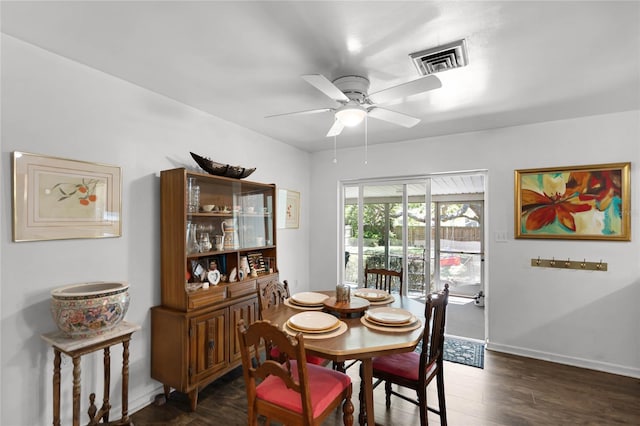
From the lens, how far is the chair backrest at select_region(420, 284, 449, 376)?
1799 mm

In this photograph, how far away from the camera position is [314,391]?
1.64 meters

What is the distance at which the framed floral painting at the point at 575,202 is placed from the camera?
9.62ft

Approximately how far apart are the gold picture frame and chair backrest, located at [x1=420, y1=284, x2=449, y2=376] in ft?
7.40

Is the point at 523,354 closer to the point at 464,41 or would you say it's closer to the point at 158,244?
the point at 464,41

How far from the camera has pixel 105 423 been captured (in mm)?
1985

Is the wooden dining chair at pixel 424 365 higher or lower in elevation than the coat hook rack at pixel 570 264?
lower

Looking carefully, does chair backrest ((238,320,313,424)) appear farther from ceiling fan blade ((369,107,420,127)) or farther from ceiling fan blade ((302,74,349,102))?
ceiling fan blade ((369,107,420,127))

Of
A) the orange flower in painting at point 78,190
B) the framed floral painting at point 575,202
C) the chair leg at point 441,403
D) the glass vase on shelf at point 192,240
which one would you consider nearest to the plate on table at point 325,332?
the chair leg at point 441,403

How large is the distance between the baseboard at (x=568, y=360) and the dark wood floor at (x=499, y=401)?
0.26 ft

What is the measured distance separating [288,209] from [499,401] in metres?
3.05

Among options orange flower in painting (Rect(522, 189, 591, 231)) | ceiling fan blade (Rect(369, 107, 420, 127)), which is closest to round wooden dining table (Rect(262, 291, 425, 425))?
ceiling fan blade (Rect(369, 107, 420, 127))

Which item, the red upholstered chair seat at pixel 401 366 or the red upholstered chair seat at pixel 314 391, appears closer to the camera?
the red upholstered chair seat at pixel 314 391

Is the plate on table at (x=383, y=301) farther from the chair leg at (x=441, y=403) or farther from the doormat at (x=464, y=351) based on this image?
the doormat at (x=464, y=351)

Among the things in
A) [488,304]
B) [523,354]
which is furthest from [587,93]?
[523,354]
